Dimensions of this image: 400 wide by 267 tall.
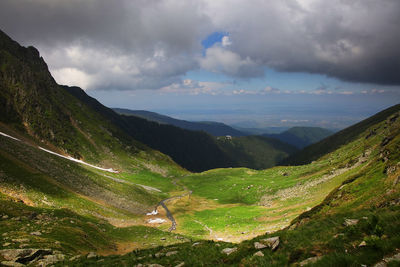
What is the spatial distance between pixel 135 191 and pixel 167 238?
56.8 metres

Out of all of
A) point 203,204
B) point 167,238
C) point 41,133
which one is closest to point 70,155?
point 41,133

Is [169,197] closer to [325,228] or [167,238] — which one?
[167,238]

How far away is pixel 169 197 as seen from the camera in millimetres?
118000

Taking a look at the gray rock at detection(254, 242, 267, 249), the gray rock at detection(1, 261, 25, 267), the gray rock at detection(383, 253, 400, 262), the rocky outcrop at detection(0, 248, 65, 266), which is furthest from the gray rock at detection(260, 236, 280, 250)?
the gray rock at detection(1, 261, 25, 267)

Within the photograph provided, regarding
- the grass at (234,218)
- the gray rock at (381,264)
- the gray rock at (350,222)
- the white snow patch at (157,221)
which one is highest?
the gray rock at (381,264)

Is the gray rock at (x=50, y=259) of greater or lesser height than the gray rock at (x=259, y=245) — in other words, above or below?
below

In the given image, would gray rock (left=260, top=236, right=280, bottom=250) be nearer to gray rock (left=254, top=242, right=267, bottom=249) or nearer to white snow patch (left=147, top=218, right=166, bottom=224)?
gray rock (left=254, top=242, right=267, bottom=249)

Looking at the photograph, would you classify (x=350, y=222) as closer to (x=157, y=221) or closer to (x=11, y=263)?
(x=11, y=263)

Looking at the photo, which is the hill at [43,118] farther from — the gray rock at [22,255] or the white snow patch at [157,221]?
the gray rock at [22,255]

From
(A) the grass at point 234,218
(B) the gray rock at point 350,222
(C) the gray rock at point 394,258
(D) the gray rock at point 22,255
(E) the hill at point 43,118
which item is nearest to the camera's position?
(C) the gray rock at point 394,258

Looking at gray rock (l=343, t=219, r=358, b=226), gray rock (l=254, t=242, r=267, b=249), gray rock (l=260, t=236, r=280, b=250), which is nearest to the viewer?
gray rock (l=343, t=219, r=358, b=226)

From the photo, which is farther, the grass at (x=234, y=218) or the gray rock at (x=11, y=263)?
the gray rock at (x=11, y=263)

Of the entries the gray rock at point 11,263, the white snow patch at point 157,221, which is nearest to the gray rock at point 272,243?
the gray rock at point 11,263

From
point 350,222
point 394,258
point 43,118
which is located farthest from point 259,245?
point 43,118
